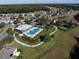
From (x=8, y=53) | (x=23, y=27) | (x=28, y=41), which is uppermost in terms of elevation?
(x=8, y=53)

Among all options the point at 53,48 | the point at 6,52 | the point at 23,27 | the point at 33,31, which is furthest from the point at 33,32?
the point at 6,52

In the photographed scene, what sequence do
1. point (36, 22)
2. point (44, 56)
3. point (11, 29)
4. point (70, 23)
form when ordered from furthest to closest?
point (36, 22), point (70, 23), point (11, 29), point (44, 56)

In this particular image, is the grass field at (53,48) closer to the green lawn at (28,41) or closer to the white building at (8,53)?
the white building at (8,53)

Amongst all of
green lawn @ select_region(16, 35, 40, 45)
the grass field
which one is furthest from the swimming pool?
the grass field

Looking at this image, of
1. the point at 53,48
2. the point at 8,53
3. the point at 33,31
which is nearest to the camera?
the point at 8,53

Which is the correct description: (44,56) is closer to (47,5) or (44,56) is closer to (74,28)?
(74,28)

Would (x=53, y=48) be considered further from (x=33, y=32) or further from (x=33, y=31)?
(x=33, y=31)

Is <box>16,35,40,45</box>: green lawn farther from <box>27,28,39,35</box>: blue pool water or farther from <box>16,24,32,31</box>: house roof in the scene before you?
<box>16,24,32,31</box>: house roof

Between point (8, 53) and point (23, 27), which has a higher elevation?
point (8, 53)

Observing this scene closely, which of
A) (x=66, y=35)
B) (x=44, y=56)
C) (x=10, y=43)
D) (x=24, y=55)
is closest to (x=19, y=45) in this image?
(x=10, y=43)
